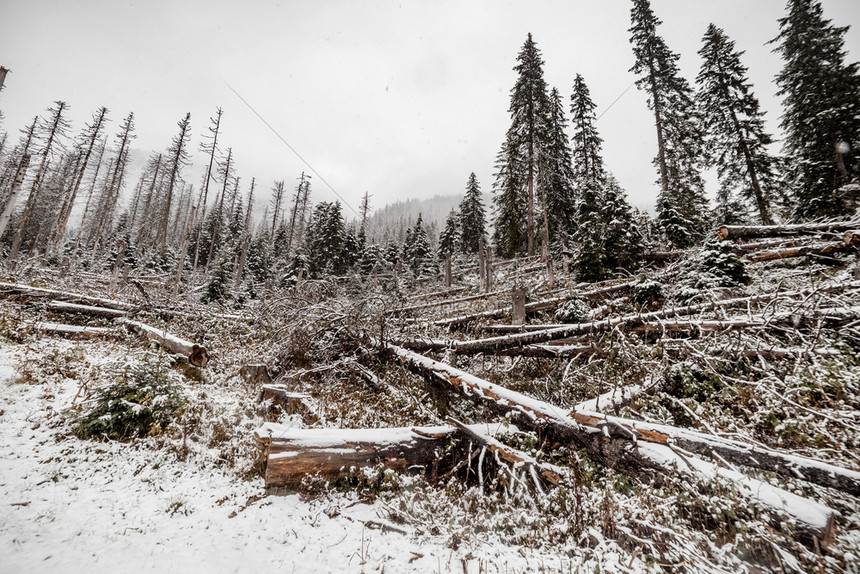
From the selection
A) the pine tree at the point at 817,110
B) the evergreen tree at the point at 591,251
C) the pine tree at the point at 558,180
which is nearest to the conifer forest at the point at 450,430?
the evergreen tree at the point at 591,251

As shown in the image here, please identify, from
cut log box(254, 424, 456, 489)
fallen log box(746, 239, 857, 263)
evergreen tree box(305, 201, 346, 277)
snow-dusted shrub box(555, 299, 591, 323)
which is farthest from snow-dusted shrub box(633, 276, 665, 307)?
evergreen tree box(305, 201, 346, 277)

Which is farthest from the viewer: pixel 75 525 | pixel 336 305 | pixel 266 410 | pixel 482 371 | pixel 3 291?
pixel 3 291

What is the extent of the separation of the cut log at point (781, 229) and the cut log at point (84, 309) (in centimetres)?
1662

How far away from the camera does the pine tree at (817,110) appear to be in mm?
16109

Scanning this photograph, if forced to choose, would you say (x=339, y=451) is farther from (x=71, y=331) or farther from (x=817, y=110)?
(x=817, y=110)

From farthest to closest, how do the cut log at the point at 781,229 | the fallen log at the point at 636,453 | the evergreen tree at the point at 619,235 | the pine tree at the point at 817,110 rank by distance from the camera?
the pine tree at the point at 817,110 → the evergreen tree at the point at 619,235 → the cut log at the point at 781,229 → the fallen log at the point at 636,453

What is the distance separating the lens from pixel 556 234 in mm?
27359

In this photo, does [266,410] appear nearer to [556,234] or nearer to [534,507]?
[534,507]

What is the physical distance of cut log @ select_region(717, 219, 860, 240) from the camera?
6.66 meters

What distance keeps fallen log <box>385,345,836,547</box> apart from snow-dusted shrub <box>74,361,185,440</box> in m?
4.48

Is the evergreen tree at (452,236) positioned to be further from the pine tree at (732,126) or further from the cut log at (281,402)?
the cut log at (281,402)

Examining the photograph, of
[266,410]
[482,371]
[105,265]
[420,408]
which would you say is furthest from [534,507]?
[105,265]

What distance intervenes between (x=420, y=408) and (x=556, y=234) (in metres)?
25.1

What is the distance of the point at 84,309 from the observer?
365 inches
